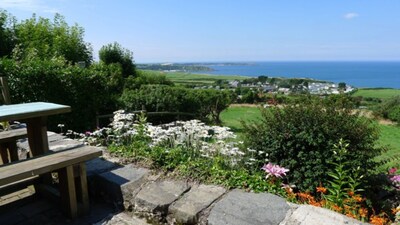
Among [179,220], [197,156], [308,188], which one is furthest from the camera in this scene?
[197,156]

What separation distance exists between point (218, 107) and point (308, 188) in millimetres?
11655

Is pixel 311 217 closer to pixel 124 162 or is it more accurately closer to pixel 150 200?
pixel 150 200

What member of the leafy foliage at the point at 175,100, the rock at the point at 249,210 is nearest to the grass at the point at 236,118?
the leafy foliage at the point at 175,100

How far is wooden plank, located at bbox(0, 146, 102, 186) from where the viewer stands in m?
2.14

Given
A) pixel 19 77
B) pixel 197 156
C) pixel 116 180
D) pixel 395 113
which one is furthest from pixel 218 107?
pixel 395 113

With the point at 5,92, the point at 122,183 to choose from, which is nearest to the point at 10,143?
the point at 5,92

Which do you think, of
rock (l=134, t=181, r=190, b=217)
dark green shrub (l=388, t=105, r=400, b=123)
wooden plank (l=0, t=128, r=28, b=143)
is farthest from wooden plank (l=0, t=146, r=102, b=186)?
dark green shrub (l=388, t=105, r=400, b=123)

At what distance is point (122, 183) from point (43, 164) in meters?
0.72

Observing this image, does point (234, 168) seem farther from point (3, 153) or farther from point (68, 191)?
point (3, 153)

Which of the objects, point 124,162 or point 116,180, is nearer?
point 116,180

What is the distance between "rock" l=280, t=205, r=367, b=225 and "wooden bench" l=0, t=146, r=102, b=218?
1738mm

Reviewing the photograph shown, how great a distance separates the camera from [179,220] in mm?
2307

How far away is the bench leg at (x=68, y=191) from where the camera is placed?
2.47 m

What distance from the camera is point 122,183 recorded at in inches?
108
